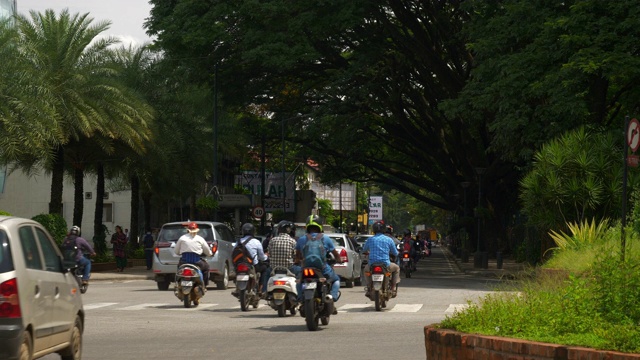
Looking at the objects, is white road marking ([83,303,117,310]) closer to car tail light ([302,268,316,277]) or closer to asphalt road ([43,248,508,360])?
asphalt road ([43,248,508,360])

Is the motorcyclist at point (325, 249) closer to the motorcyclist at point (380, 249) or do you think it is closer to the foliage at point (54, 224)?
the motorcyclist at point (380, 249)

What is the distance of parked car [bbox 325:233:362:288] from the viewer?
109 feet

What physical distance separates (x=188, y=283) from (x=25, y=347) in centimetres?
1283

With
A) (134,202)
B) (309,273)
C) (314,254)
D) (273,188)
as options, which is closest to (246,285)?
(314,254)

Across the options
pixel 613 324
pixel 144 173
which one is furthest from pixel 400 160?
pixel 613 324

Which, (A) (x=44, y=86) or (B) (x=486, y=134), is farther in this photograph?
(B) (x=486, y=134)

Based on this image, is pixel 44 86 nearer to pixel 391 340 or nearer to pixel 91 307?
pixel 91 307

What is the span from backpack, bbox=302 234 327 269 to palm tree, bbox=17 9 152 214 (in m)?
23.3

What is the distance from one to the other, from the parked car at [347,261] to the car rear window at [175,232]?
3678 millimetres

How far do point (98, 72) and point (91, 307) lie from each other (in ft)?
68.9

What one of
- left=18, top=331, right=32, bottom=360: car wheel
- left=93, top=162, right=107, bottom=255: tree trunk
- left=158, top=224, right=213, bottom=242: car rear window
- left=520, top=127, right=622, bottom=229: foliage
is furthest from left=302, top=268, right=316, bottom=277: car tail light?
left=93, top=162, right=107, bottom=255: tree trunk

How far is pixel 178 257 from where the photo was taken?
30.9 metres

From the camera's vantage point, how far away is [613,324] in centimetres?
1042

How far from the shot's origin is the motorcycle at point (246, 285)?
887 inches
